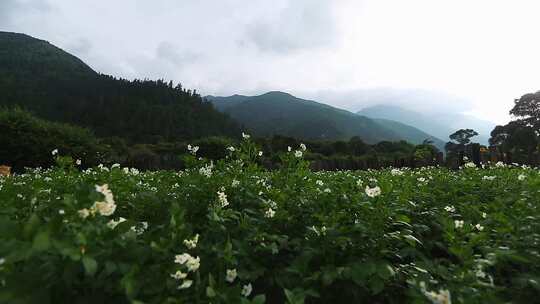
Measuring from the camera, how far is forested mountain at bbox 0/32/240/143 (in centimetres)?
9706

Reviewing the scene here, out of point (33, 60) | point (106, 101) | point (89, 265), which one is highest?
point (33, 60)

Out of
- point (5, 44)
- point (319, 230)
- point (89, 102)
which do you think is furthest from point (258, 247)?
point (5, 44)

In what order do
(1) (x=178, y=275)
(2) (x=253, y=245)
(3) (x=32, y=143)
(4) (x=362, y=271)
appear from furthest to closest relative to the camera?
1. (3) (x=32, y=143)
2. (2) (x=253, y=245)
3. (4) (x=362, y=271)
4. (1) (x=178, y=275)

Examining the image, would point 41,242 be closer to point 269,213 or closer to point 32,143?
point 269,213

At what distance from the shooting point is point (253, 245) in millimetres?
2635

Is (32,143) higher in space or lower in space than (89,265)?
lower

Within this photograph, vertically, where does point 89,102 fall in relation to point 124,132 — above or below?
above

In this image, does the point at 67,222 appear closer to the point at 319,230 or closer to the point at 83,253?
the point at 83,253

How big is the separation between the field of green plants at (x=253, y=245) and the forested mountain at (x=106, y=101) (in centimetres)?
8559

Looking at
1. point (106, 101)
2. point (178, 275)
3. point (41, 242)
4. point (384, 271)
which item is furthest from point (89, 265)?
point (106, 101)

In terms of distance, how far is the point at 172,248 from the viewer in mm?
1842

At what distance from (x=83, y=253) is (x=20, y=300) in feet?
0.82

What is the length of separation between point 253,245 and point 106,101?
11712 centimetres

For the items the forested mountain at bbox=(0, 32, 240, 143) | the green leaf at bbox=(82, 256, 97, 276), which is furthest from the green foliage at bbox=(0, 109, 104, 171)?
the forested mountain at bbox=(0, 32, 240, 143)
